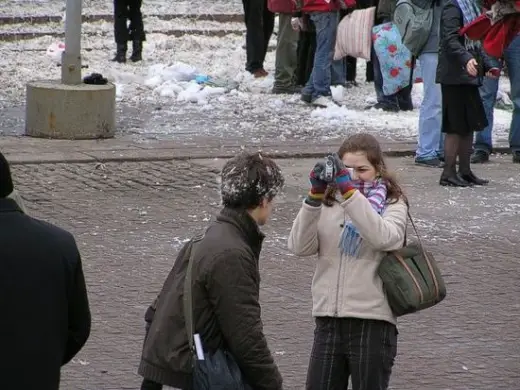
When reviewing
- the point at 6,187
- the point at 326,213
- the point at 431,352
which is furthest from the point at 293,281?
the point at 6,187

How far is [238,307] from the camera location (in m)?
4.18

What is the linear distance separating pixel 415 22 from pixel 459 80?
1.14 m

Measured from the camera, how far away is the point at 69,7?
39.0ft

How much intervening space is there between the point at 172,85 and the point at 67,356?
11105 millimetres

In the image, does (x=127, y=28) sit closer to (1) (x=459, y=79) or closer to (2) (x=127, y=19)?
(2) (x=127, y=19)

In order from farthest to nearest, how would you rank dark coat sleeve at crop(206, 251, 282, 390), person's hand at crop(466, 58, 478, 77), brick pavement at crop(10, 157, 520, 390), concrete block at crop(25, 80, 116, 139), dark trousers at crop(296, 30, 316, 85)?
dark trousers at crop(296, 30, 316, 85) < concrete block at crop(25, 80, 116, 139) < person's hand at crop(466, 58, 478, 77) < brick pavement at crop(10, 157, 520, 390) < dark coat sleeve at crop(206, 251, 282, 390)

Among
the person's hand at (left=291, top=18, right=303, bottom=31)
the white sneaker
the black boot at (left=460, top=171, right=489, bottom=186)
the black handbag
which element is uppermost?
the person's hand at (left=291, top=18, right=303, bottom=31)

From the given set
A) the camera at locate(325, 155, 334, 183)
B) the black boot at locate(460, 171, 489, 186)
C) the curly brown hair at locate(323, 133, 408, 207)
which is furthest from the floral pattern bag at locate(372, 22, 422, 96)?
the camera at locate(325, 155, 334, 183)

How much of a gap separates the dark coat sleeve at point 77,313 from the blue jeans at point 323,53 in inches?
411

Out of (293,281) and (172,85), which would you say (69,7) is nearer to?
(172,85)

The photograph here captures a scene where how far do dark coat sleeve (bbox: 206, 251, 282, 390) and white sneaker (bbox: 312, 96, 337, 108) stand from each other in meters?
9.76

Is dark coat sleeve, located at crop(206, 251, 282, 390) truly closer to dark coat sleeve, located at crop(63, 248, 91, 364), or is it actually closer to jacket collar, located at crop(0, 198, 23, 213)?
dark coat sleeve, located at crop(63, 248, 91, 364)

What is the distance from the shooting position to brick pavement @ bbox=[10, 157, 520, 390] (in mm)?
6340

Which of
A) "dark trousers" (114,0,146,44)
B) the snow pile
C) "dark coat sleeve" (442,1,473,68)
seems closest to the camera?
"dark coat sleeve" (442,1,473,68)
